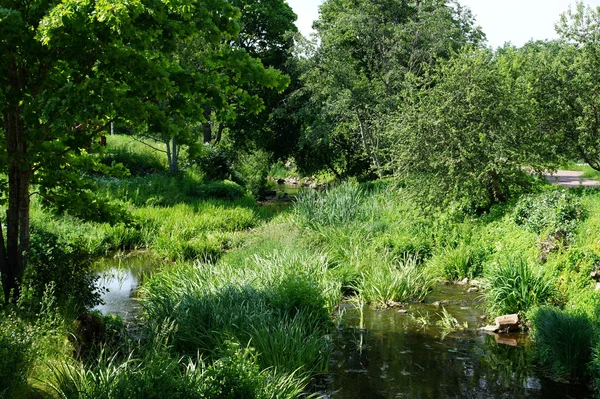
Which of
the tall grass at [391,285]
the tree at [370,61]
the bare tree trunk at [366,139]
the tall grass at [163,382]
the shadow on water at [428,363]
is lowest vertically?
the shadow on water at [428,363]

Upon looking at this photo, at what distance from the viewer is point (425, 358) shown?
795cm

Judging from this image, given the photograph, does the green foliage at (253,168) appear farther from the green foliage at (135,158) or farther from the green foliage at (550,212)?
the green foliage at (550,212)

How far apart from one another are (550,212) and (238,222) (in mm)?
9046

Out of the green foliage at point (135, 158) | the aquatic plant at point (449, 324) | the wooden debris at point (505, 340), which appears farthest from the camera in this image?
the green foliage at point (135, 158)

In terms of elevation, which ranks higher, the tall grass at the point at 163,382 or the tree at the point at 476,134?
the tree at the point at 476,134

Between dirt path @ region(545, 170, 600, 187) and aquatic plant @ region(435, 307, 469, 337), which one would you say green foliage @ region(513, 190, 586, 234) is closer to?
aquatic plant @ region(435, 307, 469, 337)

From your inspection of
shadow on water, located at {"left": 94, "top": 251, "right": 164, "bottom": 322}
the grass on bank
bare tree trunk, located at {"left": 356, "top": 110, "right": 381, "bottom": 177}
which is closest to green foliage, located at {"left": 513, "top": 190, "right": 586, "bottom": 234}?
the grass on bank

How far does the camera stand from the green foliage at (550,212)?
10734 mm

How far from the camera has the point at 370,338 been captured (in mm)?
8734

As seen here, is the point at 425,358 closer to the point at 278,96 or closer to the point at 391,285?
the point at 391,285

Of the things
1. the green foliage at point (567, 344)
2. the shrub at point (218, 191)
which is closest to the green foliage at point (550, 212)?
the green foliage at point (567, 344)

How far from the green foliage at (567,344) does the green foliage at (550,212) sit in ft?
11.4

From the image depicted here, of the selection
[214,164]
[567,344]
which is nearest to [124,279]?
[567,344]

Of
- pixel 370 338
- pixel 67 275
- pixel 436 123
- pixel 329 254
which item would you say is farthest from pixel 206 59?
pixel 436 123
